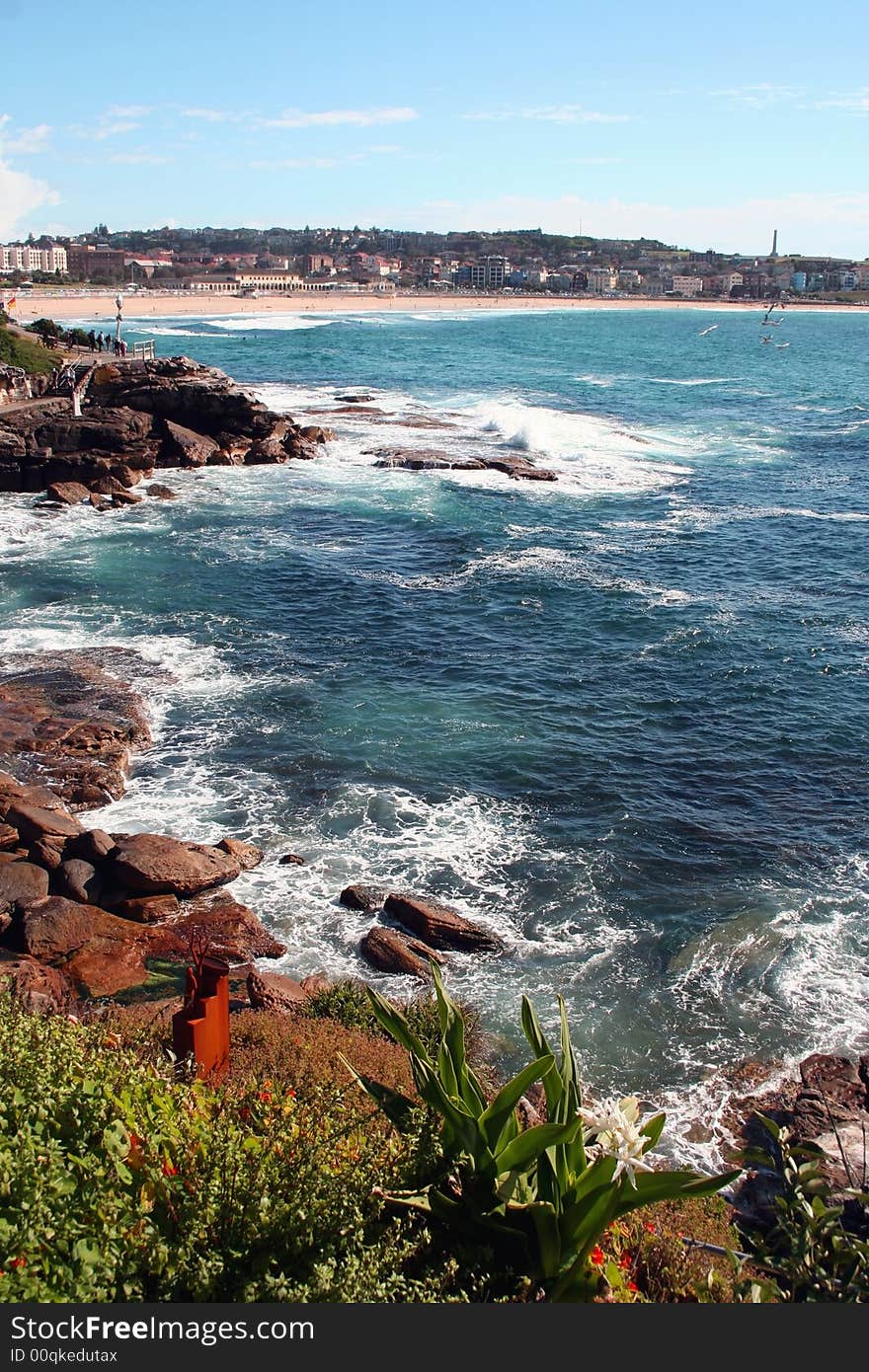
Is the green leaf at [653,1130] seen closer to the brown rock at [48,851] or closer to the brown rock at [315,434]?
the brown rock at [48,851]

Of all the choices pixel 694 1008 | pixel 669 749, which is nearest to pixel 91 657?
pixel 669 749

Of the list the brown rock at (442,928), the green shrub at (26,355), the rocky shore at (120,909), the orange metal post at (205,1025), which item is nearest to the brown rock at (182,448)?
A: the green shrub at (26,355)

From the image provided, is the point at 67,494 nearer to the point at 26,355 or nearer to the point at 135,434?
the point at 135,434

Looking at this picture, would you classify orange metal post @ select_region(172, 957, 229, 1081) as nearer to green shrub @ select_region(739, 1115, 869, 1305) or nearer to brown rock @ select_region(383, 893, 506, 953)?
green shrub @ select_region(739, 1115, 869, 1305)

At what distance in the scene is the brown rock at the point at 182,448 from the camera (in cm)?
4775

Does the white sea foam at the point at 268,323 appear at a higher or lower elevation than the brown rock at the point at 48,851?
higher

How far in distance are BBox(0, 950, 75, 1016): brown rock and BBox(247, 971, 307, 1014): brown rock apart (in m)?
2.10

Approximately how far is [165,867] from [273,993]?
3.55 meters

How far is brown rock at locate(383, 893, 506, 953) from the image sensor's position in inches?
610

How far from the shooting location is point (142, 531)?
1464 inches

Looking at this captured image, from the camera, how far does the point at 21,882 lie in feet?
51.8

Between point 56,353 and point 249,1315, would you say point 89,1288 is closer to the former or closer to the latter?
point 249,1315

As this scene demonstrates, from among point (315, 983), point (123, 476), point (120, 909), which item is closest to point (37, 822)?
point (120, 909)

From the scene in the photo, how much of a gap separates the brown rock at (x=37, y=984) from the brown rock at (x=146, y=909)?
166cm
